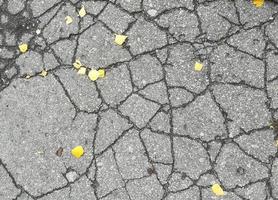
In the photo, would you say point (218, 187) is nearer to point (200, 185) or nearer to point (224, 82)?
point (200, 185)

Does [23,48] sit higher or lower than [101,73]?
higher

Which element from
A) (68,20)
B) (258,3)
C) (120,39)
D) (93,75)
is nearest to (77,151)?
(93,75)

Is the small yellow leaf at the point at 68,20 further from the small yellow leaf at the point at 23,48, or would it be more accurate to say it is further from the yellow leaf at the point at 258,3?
the yellow leaf at the point at 258,3

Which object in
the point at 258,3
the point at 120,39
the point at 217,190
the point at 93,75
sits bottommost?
the point at 217,190

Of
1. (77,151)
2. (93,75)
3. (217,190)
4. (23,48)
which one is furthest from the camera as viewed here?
(23,48)

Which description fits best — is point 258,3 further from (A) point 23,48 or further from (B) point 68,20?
(A) point 23,48

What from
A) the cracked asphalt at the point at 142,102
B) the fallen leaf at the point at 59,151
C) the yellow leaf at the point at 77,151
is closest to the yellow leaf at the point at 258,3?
the cracked asphalt at the point at 142,102

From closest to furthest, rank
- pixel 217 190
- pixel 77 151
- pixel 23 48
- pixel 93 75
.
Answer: pixel 217 190, pixel 77 151, pixel 93 75, pixel 23 48

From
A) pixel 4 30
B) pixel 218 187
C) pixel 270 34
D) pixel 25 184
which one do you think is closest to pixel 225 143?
pixel 218 187
